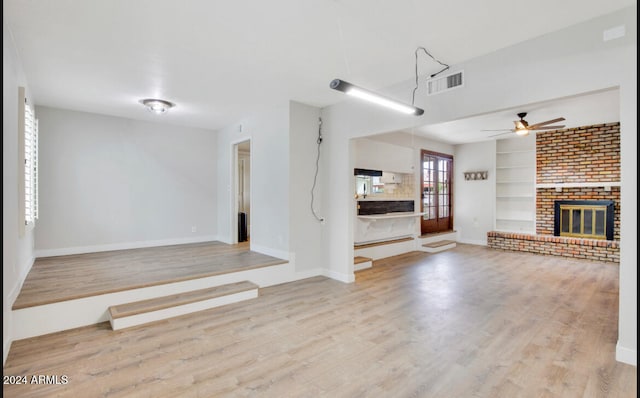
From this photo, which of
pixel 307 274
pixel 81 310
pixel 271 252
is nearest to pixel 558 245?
pixel 307 274

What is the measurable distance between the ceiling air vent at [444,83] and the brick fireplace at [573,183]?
18.3 feet

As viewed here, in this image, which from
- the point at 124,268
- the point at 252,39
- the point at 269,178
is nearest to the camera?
the point at 252,39

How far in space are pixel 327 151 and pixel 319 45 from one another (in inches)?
86.3

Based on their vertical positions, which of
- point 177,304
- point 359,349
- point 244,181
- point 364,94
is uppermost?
point 364,94

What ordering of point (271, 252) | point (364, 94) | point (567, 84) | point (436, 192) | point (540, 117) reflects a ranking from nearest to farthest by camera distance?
point (364, 94)
point (567, 84)
point (271, 252)
point (540, 117)
point (436, 192)

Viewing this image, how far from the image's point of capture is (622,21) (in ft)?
7.84

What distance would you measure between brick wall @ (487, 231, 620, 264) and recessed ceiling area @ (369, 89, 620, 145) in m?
2.53

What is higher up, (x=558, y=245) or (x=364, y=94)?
(x=364, y=94)

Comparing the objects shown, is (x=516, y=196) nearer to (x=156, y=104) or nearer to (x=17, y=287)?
(x=156, y=104)

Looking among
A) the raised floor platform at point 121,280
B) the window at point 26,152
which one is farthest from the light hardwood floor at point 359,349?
the window at point 26,152

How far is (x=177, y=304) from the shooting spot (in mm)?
3520

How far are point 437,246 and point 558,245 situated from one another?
102 inches

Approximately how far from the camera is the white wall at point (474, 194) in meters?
8.26

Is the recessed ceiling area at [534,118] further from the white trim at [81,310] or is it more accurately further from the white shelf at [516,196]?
the white trim at [81,310]
